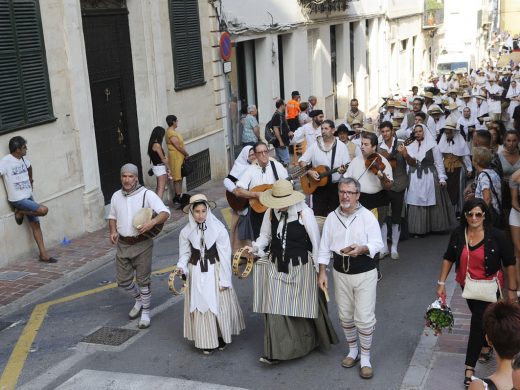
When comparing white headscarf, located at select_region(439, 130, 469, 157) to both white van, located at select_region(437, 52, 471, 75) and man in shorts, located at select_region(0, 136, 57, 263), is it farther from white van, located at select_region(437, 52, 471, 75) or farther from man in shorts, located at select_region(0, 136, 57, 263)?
white van, located at select_region(437, 52, 471, 75)

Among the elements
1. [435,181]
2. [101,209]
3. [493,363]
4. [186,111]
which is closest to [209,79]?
[186,111]

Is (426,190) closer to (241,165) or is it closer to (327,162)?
(327,162)

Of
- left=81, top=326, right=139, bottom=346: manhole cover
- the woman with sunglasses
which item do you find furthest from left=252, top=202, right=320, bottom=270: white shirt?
left=81, top=326, right=139, bottom=346: manhole cover

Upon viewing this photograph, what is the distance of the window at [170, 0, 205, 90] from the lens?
1505 centimetres

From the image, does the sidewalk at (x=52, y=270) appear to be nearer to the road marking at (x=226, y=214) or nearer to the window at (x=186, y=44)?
the road marking at (x=226, y=214)

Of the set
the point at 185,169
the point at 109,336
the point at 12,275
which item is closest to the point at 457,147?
the point at 185,169

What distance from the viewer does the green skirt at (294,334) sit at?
21.7ft

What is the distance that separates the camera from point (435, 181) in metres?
10.8

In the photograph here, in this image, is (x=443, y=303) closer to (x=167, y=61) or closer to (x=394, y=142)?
(x=394, y=142)

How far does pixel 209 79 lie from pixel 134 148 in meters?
Result: 3.07

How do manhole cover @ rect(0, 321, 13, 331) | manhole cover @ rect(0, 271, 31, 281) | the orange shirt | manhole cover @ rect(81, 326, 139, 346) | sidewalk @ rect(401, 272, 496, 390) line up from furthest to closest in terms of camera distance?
the orange shirt → manhole cover @ rect(0, 271, 31, 281) → manhole cover @ rect(0, 321, 13, 331) → manhole cover @ rect(81, 326, 139, 346) → sidewalk @ rect(401, 272, 496, 390)

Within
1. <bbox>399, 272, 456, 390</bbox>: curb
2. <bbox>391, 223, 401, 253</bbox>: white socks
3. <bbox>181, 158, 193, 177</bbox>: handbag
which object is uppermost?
<bbox>181, 158, 193, 177</bbox>: handbag

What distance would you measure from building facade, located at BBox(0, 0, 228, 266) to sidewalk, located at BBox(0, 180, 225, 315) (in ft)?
0.74

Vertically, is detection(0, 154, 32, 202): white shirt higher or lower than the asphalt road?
higher
